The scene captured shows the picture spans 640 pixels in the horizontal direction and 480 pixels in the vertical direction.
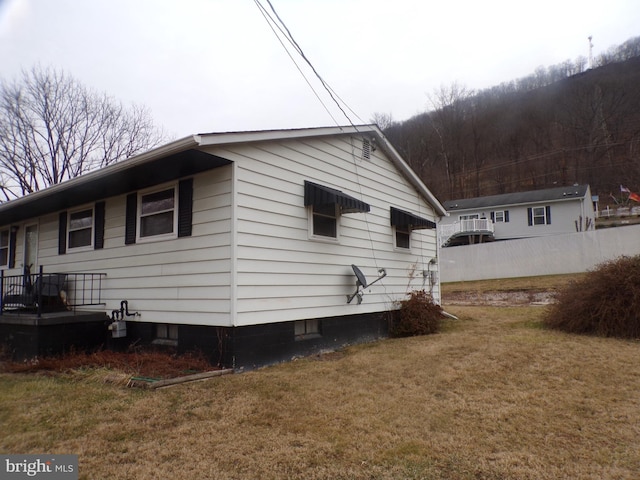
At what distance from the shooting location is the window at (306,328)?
6.95 metres

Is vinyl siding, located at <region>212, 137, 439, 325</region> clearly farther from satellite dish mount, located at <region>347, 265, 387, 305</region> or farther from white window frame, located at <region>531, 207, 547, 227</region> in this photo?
white window frame, located at <region>531, 207, 547, 227</region>

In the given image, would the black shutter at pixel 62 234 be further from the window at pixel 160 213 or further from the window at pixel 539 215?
the window at pixel 539 215

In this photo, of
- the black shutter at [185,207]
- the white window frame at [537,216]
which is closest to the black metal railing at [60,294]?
the black shutter at [185,207]

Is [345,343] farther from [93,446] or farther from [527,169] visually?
[527,169]

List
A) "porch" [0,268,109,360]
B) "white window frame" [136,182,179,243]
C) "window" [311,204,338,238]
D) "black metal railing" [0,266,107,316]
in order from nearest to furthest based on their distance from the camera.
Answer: "white window frame" [136,182,179,243]
"porch" [0,268,109,360]
"window" [311,204,338,238]
"black metal railing" [0,266,107,316]

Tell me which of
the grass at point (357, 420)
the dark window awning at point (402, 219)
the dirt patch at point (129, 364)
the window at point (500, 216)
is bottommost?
the grass at point (357, 420)

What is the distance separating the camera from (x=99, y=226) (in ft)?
26.0

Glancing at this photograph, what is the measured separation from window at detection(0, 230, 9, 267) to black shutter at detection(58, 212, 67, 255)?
329 centimetres

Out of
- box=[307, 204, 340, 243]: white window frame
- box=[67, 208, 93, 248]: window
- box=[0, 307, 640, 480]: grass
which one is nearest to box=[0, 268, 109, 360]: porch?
box=[67, 208, 93, 248]: window

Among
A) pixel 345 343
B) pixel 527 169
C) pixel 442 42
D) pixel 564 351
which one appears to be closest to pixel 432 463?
pixel 564 351

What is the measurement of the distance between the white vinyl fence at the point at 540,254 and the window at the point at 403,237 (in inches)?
427

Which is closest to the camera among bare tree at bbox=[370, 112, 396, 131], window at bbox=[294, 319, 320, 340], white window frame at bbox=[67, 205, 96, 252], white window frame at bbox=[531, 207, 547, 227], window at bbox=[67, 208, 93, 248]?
window at bbox=[294, 319, 320, 340]

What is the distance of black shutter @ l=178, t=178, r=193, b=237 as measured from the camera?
625 centimetres

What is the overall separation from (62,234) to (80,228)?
72cm
